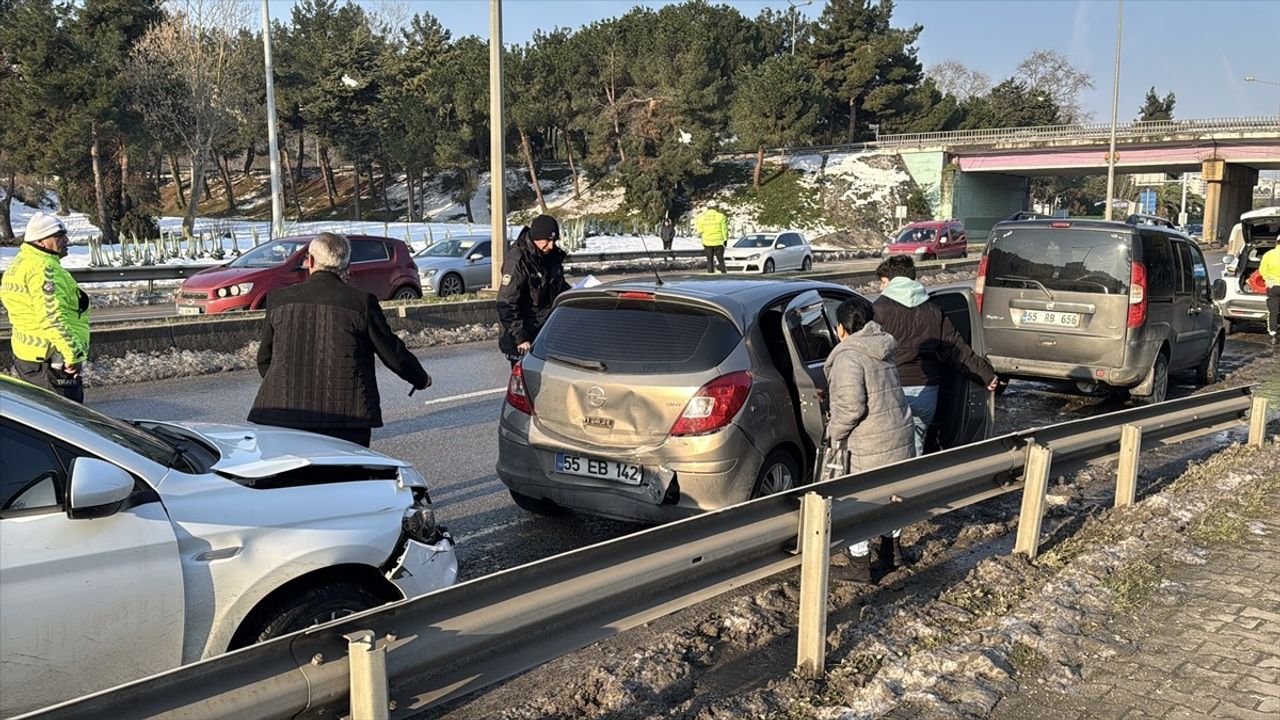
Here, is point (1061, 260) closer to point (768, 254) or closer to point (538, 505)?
point (538, 505)

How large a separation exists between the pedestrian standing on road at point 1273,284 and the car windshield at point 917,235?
2273 centimetres

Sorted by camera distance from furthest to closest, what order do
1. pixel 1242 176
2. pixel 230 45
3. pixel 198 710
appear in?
1. pixel 1242 176
2. pixel 230 45
3. pixel 198 710

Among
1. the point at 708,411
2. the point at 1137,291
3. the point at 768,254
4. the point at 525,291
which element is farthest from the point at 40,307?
the point at 768,254

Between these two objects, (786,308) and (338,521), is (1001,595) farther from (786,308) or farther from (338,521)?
(338,521)

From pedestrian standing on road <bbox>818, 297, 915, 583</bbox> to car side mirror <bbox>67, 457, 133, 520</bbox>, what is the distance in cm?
333

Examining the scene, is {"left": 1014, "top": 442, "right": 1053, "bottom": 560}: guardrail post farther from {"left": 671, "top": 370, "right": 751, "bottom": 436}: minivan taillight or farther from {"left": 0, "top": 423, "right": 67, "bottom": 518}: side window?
{"left": 0, "top": 423, "right": 67, "bottom": 518}: side window

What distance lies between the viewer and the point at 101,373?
11234 millimetres

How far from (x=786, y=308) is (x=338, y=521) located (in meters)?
3.14

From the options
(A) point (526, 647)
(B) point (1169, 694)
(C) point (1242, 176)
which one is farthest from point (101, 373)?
(C) point (1242, 176)

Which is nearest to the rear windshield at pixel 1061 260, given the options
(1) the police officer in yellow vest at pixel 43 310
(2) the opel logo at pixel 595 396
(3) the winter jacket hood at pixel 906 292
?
(3) the winter jacket hood at pixel 906 292

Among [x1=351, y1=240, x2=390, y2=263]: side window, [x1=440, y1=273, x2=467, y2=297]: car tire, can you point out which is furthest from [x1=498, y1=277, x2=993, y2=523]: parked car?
[x1=440, y1=273, x2=467, y2=297]: car tire

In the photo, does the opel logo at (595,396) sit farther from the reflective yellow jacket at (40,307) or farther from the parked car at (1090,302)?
the parked car at (1090,302)

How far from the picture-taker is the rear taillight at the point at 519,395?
18.6 feet

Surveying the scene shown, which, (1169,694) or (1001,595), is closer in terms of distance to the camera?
(1169,694)
